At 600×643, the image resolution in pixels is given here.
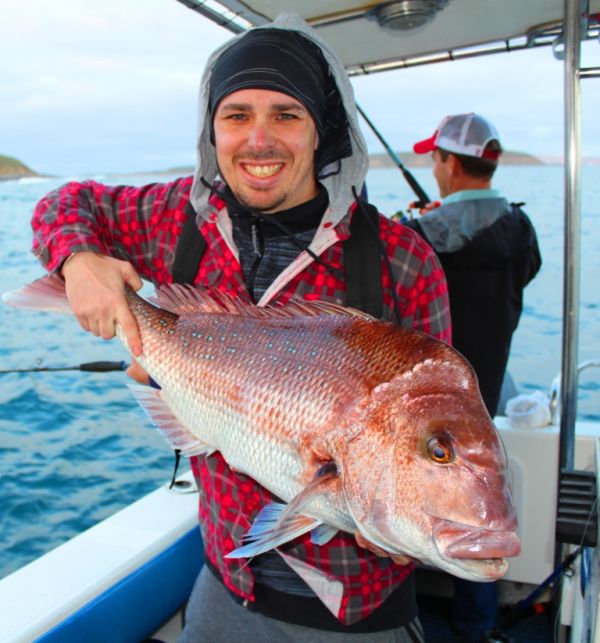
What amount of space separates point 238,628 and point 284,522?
2.43 ft

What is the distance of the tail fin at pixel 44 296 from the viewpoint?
1.83 meters

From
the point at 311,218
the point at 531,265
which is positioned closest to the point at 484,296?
the point at 531,265

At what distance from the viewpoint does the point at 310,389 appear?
4.80 ft

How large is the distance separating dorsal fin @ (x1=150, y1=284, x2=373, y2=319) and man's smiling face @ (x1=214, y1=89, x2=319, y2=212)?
0.99ft

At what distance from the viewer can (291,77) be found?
180cm

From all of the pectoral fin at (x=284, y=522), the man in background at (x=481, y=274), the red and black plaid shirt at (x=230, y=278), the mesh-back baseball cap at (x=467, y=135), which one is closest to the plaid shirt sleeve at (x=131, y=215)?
the red and black plaid shirt at (x=230, y=278)

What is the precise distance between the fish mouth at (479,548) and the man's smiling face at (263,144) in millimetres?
1052

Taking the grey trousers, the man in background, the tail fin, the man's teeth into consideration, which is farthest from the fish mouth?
the man in background

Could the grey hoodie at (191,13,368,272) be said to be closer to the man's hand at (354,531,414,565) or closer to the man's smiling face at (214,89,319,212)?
the man's smiling face at (214,89,319,212)

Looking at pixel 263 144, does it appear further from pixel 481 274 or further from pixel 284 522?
pixel 481 274

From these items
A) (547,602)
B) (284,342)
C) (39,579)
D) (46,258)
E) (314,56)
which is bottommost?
(547,602)

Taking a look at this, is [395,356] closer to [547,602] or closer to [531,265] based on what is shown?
[531,265]

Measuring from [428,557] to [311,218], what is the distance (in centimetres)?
104

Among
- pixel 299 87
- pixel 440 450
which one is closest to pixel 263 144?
pixel 299 87
